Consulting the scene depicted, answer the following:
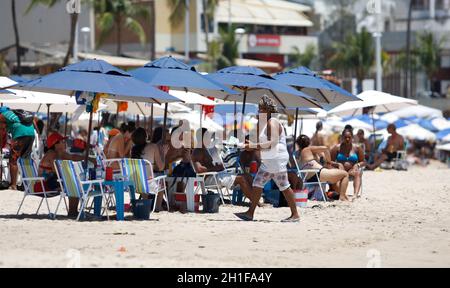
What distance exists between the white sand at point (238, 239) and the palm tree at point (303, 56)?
6103 cm

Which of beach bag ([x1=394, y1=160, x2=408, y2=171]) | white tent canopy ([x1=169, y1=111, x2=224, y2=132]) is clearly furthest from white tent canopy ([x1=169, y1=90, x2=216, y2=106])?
beach bag ([x1=394, y1=160, x2=408, y2=171])

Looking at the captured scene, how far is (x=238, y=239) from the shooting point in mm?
10367

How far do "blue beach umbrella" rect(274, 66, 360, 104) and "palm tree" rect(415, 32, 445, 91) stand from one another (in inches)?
2150

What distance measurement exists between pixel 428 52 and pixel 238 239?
61.8 meters

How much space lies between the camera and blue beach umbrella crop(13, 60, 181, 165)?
11484 millimetres

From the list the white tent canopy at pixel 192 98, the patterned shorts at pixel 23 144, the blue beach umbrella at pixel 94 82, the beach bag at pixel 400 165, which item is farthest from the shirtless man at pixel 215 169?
the beach bag at pixel 400 165

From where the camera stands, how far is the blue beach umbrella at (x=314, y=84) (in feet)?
51.2

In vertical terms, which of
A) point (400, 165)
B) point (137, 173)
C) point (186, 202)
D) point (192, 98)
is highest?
point (192, 98)

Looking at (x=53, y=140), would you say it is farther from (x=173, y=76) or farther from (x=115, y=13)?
(x=115, y=13)

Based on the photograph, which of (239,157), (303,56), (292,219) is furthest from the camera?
(303,56)

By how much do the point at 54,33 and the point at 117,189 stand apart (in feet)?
173

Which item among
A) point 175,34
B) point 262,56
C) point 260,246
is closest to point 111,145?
point 260,246

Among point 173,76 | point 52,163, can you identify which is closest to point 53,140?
point 52,163

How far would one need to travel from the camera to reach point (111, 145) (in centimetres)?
1295
